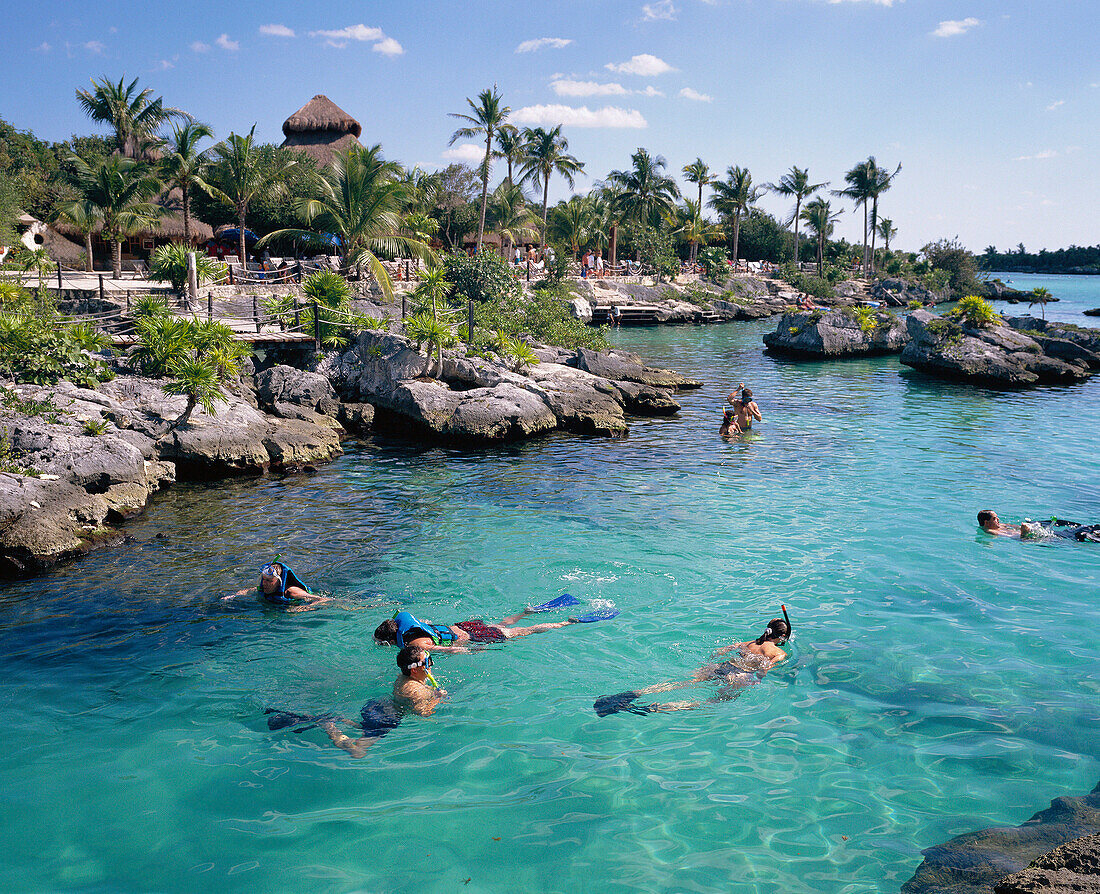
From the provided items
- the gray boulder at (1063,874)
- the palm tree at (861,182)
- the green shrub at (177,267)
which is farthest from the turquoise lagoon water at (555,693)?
the palm tree at (861,182)

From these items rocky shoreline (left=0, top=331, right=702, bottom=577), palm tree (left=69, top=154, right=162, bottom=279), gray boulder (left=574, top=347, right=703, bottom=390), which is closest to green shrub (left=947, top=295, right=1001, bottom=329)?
gray boulder (left=574, top=347, right=703, bottom=390)

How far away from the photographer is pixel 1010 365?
28.4m

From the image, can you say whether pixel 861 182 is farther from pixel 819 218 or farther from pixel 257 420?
pixel 257 420

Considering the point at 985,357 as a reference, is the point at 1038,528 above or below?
below

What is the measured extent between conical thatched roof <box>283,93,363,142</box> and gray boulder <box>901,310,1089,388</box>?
120 feet

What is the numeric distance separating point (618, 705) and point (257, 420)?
1251 centimetres

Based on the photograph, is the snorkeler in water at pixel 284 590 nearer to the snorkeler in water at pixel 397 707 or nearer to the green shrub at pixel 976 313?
the snorkeler in water at pixel 397 707

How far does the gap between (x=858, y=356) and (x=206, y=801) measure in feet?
123

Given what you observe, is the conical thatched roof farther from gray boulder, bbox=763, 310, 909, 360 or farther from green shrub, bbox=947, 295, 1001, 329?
green shrub, bbox=947, 295, 1001, 329

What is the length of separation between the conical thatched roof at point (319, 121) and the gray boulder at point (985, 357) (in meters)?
36.6

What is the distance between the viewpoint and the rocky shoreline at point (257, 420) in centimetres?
1184

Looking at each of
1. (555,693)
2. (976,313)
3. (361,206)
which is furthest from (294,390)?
(976,313)

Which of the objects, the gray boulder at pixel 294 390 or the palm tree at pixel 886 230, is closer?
the gray boulder at pixel 294 390

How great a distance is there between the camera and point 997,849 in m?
4.90
